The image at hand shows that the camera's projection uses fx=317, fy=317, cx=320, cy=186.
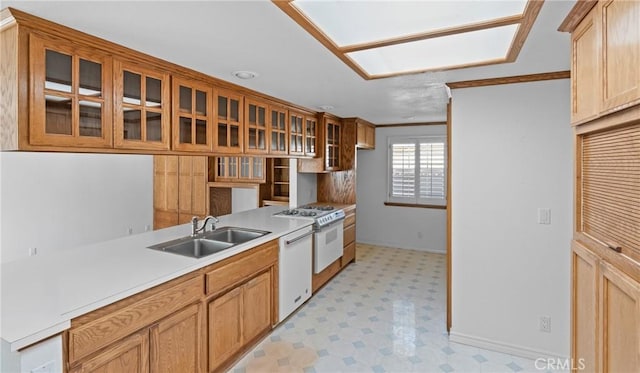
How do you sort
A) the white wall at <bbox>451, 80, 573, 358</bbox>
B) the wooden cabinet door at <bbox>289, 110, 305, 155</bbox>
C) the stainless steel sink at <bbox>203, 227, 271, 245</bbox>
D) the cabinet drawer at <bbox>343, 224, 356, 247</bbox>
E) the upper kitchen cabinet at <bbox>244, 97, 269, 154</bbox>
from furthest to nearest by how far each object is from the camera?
the cabinet drawer at <bbox>343, 224, 356, 247</bbox> → the wooden cabinet door at <bbox>289, 110, 305, 155</bbox> → the upper kitchen cabinet at <bbox>244, 97, 269, 154</bbox> → the stainless steel sink at <bbox>203, 227, 271, 245</bbox> → the white wall at <bbox>451, 80, 573, 358</bbox>

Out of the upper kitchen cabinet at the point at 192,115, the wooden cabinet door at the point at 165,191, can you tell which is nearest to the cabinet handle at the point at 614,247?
the upper kitchen cabinet at the point at 192,115

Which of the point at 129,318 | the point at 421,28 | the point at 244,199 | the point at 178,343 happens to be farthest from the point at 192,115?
the point at 244,199

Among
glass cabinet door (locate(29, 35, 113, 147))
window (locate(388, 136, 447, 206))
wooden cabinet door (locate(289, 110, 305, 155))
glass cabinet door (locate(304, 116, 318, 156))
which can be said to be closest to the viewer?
glass cabinet door (locate(29, 35, 113, 147))

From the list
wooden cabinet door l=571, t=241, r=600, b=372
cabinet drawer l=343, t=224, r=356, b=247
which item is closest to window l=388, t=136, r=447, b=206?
cabinet drawer l=343, t=224, r=356, b=247

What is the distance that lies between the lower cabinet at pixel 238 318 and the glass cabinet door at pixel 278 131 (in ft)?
4.51

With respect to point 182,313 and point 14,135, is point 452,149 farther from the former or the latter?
point 14,135

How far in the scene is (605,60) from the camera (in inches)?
49.0

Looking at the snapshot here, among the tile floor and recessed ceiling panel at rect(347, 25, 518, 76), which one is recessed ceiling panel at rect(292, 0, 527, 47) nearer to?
recessed ceiling panel at rect(347, 25, 518, 76)

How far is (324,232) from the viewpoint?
376cm

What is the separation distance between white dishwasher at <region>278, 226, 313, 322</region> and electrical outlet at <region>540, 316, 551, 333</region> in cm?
210

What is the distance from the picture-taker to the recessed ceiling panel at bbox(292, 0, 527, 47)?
1.44 m

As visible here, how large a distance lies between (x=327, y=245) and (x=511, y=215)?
2006mm

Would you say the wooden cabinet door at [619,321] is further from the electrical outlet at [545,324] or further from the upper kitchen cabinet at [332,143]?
the upper kitchen cabinet at [332,143]

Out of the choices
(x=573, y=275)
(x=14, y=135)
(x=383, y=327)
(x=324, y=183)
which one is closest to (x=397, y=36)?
(x=573, y=275)
